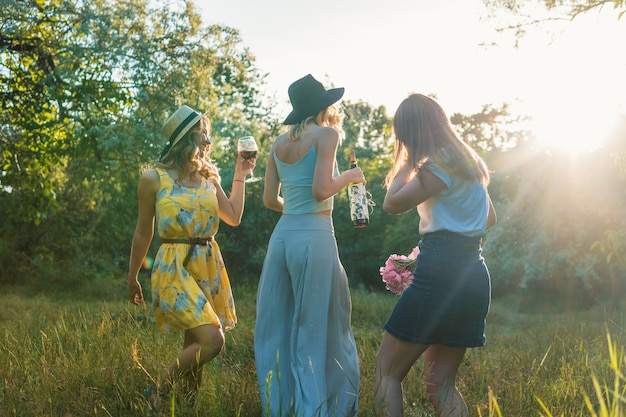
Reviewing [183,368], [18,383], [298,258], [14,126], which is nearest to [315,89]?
[298,258]

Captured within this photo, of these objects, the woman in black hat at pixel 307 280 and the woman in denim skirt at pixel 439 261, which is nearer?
the woman in denim skirt at pixel 439 261

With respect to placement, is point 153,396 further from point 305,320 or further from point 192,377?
point 305,320

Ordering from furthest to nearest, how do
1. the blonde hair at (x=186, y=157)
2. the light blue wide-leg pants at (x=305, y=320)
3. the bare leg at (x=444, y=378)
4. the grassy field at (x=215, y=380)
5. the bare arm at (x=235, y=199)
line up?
the bare arm at (x=235, y=199)
the blonde hair at (x=186, y=157)
the grassy field at (x=215, y=380)
the light blue wide-leg pants at (x=305, y=320)
the bare leg at (x=444, y=378)

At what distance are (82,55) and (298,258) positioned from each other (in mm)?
10086

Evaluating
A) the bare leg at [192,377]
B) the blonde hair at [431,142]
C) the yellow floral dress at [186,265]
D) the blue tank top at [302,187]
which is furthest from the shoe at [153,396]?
the blonde hair at [431,142]

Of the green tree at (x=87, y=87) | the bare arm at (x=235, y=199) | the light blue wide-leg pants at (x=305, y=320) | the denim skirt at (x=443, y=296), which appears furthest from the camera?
the green tree at (x=87, y=87)

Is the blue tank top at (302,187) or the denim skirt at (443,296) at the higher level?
the blue tank top at (302,187)

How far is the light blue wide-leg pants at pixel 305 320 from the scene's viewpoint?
412cm

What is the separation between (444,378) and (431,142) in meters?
1.29

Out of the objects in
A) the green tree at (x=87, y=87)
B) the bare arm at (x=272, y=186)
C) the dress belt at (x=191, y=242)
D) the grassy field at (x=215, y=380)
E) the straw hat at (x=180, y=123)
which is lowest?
the grassy field at (x=215, y=380)

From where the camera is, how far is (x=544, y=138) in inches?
619

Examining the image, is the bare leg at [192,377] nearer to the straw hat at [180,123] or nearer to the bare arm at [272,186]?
the bare arm at [272,186]

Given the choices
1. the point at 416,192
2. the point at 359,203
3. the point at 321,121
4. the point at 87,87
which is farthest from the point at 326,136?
the point at 87,87

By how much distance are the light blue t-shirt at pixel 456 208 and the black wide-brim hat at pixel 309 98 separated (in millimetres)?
806
